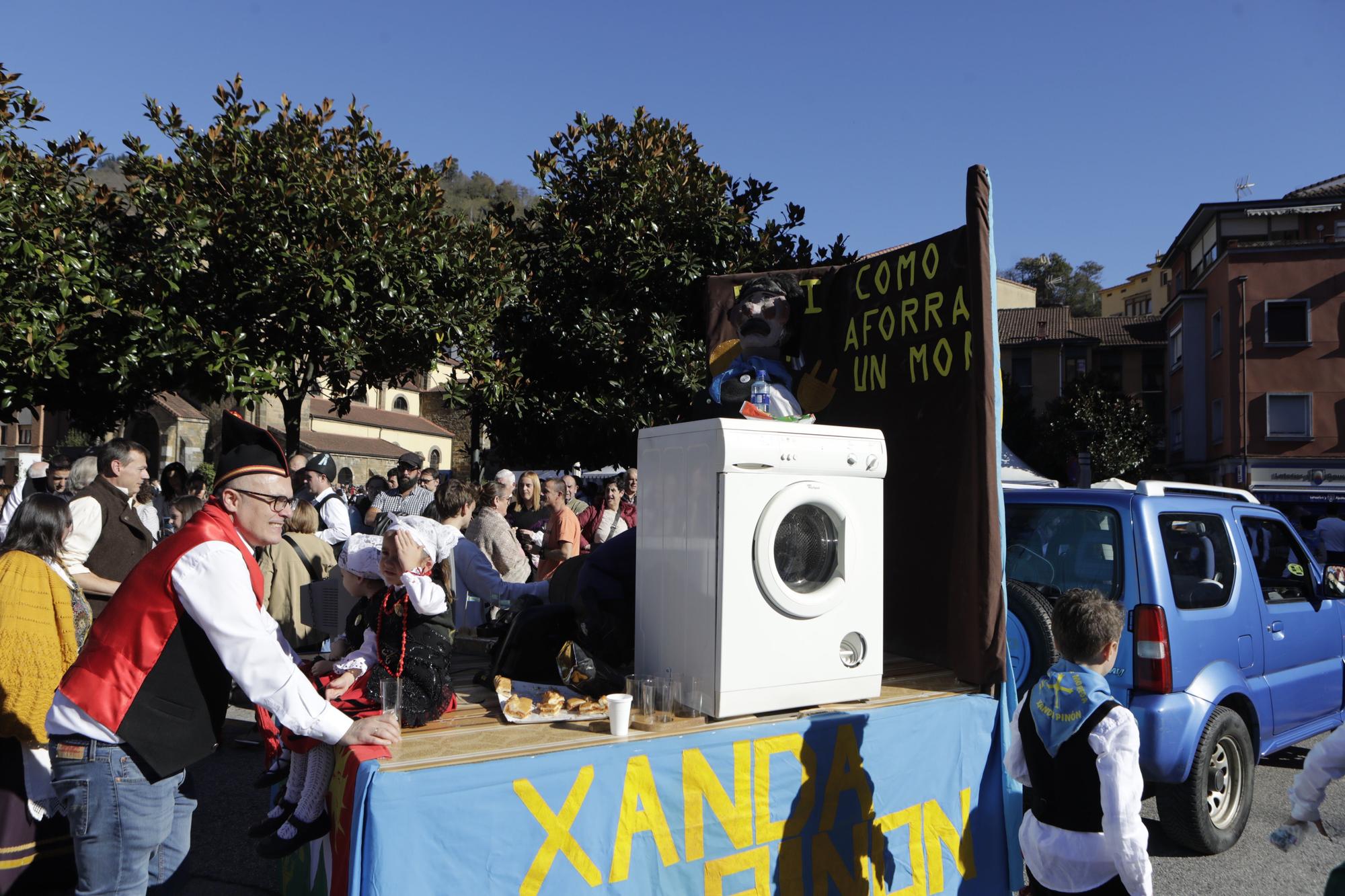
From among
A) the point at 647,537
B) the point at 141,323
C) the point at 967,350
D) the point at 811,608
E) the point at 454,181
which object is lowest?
the point at 811,608

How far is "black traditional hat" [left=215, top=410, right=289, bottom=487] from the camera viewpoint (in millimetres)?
2910

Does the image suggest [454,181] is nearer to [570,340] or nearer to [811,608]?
[570,340]

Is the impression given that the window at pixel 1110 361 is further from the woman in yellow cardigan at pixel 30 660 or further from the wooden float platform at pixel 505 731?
the woman in yellow cardigan at pixel 30 660

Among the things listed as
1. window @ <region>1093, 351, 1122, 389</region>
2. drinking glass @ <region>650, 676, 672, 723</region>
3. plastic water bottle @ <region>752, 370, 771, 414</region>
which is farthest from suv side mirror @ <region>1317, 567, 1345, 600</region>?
window @ <region>1093, 351, 1122, 389</region>

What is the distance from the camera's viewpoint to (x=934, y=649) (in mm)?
4707

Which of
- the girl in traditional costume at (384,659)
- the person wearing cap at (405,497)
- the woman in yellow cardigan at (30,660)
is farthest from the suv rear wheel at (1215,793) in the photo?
the person wearing cap at (405,497)

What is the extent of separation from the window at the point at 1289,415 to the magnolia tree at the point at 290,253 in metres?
30.3

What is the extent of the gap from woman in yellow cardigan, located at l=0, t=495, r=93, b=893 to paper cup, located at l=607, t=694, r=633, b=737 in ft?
7.69

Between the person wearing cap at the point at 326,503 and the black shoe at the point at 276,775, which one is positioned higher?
the person wearing cap at the point at 326,503

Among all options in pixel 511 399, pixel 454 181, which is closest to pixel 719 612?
pixel 511 399

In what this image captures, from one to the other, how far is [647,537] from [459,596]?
7.50 feet

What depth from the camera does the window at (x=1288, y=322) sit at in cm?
3061

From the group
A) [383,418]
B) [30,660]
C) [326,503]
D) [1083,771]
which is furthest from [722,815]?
[383,418]

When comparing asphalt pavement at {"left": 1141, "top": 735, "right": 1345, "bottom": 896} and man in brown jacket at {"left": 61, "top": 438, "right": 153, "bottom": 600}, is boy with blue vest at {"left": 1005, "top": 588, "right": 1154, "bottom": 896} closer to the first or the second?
asphalt pavement at {"left": 1141, "top": 735, "right": 1345, "bottom": 896}
